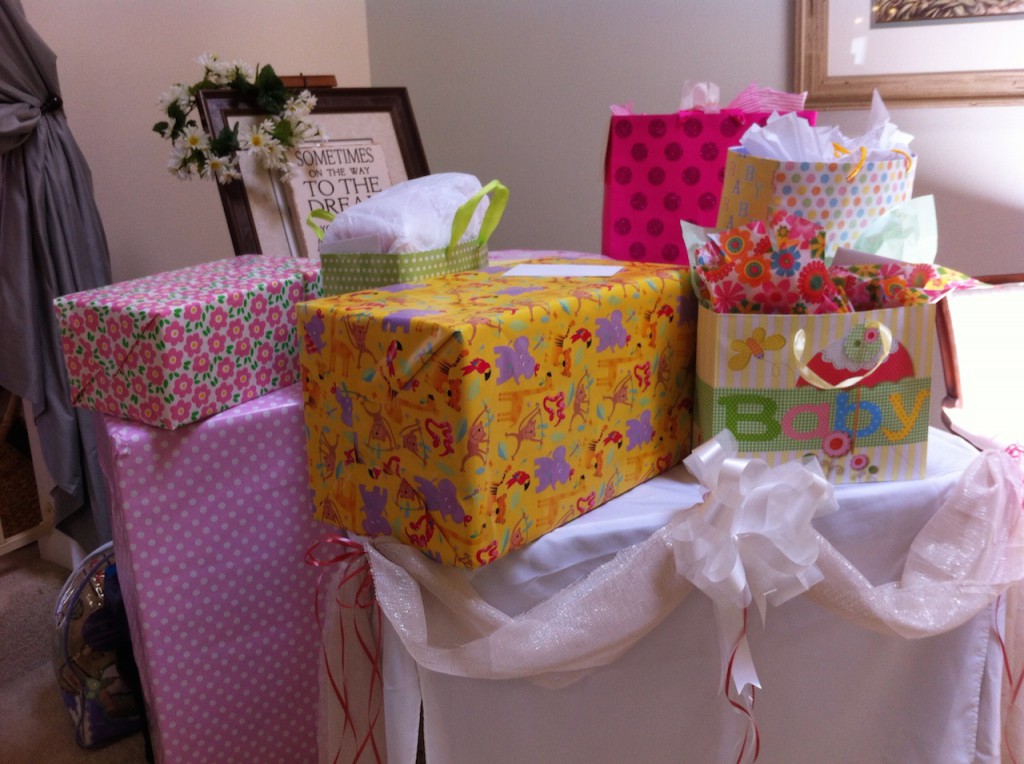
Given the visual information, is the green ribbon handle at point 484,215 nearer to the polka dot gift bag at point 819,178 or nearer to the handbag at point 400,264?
the handbag at point 400,264

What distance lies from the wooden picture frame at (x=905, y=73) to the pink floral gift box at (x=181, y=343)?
102 centimetres

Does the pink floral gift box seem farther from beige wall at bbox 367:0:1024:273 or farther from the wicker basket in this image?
the wicker basket

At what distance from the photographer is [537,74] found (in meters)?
2.11

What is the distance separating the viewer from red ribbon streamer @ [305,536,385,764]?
102cm

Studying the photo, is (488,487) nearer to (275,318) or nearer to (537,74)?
(275,318)

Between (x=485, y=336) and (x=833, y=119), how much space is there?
3.66ft

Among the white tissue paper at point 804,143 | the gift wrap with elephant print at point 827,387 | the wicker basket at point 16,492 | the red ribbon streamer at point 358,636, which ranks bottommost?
the wicker basket at point 16,492

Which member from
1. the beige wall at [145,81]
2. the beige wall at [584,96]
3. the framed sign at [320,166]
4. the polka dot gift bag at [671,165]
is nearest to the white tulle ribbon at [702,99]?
the polka dot gift bag at [671,165]

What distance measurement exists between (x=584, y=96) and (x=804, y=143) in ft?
3.27

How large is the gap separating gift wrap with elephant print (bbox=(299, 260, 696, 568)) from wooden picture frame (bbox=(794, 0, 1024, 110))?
2.54 feet

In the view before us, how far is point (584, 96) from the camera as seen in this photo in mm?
2043

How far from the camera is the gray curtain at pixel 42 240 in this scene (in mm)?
1756

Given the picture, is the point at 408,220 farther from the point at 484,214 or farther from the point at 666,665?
the point at 666,665

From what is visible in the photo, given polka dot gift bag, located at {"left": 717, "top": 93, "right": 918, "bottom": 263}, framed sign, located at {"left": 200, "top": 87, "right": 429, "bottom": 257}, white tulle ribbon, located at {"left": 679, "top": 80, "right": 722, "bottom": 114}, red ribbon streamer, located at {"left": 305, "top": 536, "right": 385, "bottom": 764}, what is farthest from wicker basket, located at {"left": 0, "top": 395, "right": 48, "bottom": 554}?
polka dot gift bag, located at {"left": 717, "top": 93, "right": 918, "bottom": 263}
